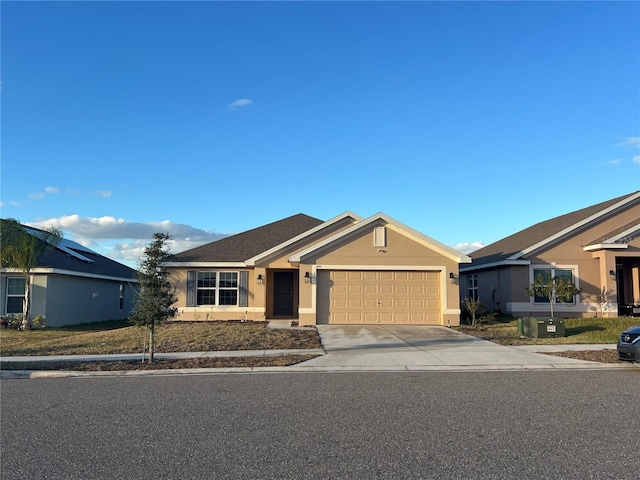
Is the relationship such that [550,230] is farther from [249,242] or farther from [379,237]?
[249,242]

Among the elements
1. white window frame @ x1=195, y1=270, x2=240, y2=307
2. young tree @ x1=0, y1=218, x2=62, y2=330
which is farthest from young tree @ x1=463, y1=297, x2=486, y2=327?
young tree @ x1=0, y1=218, x2=62, y2=330

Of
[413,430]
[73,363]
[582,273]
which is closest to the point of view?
[413,430]

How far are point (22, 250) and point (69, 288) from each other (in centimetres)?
383

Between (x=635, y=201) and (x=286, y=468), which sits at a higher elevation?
(x=635, y=201)

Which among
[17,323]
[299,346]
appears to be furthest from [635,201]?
[17,323]

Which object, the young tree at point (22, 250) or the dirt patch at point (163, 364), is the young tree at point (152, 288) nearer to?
the dirt patch at point (163, 364)

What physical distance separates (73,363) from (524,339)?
13406 mm

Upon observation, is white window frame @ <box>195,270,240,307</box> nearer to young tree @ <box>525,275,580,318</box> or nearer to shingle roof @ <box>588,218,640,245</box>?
young tree @ <box>525,275,580,318</box>

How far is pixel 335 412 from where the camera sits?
7.53m

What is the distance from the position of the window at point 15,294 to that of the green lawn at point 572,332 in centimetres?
1873

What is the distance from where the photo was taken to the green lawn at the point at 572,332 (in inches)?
647

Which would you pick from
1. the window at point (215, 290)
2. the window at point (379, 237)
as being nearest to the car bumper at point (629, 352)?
the window at point (379, 237)

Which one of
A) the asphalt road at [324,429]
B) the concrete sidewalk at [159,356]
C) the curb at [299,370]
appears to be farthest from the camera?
the concrete sidewalk at [159,356]

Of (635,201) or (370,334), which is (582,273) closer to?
(635,201)
